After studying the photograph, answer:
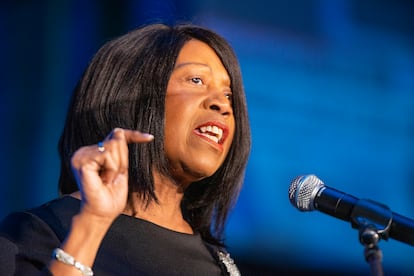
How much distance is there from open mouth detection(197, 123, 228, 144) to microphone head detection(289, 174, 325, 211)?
1.69 feet

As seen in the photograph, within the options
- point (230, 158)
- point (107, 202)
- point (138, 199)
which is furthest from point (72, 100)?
point (107, 202)

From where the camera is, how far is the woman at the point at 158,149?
2.16 m

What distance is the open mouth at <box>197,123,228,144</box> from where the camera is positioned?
7.59ft

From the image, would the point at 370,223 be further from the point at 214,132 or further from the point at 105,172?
the point at 214,132

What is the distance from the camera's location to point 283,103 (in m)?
3.65

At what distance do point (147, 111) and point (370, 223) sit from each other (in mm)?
899

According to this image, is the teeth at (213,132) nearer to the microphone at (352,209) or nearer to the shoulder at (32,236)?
the shoulder at (32,236)

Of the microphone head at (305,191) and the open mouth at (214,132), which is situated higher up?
the open mouth at (214,132)

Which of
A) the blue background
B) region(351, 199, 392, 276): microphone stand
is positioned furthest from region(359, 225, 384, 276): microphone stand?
the blue background

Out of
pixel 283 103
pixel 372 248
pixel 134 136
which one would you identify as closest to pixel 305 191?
pixel 372 248

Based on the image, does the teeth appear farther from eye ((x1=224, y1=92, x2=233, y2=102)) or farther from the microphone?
the microphone

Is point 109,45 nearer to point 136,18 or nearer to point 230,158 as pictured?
point 230,158

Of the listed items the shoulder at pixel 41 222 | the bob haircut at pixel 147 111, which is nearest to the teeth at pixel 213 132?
the bob haircut at pixel 147 111

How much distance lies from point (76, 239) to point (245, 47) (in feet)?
6.67
